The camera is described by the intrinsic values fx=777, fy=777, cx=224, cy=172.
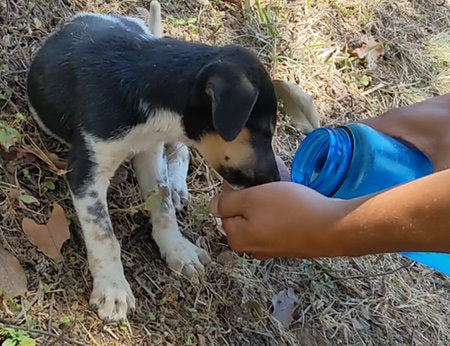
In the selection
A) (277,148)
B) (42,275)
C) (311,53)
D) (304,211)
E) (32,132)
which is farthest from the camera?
(311,53)

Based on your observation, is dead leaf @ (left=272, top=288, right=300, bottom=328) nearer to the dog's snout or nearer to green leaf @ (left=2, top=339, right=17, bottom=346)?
the dog's snout

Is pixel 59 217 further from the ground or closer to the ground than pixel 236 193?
closer to the ground

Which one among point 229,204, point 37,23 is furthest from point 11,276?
point 37,23

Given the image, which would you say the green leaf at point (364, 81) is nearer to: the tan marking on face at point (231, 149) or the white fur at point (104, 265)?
the tan marking on face at point (231, 149)

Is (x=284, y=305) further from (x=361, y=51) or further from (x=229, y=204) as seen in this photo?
(x=361, y=51)

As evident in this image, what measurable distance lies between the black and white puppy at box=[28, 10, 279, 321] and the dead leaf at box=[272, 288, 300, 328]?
0.40m

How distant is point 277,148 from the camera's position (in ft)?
12.9

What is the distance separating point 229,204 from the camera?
2.60m

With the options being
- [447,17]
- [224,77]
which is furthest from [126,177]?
[447,17]

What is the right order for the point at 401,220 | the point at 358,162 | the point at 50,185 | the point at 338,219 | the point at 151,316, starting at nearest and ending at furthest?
1. the point at 401,220
2. the point at 338,219
3. the point at 358,162
4. the point at 151,316
5. the point at 50,185

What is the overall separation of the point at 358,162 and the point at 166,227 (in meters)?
0.89

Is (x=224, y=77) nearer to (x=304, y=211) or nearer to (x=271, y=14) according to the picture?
(x=304, y=211)

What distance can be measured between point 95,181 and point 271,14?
202 centimetres

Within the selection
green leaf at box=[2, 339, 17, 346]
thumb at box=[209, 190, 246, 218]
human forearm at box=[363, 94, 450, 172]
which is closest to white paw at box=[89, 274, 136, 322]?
green leaf at box=[2, 339, 17, 346]
